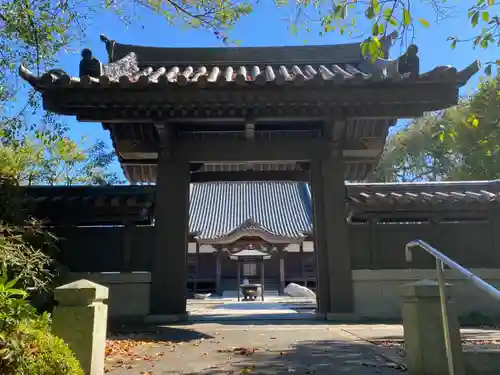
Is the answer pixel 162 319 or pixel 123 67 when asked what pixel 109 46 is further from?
pixel 162 319

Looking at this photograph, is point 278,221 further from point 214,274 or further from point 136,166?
point 136,166

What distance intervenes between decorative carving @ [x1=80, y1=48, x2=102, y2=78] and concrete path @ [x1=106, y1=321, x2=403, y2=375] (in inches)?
166

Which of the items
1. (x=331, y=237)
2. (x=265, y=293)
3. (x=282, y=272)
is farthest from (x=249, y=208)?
(x=331, y=237)

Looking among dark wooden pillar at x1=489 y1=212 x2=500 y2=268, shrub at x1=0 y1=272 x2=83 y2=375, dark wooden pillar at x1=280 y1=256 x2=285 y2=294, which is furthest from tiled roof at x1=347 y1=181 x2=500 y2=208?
dark wooden pillar at x1=280 y1=256 x2=285 y2=294

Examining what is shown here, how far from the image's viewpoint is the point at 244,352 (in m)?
4.48

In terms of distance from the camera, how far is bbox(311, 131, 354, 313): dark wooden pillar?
280 inches

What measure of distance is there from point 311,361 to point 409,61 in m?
5.14

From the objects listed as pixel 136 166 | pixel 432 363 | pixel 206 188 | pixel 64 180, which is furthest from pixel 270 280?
pixel 432 363

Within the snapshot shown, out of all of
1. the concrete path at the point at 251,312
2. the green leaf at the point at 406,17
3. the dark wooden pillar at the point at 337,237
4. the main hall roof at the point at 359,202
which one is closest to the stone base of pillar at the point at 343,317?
the dark wooden pillar at the point at 337,237

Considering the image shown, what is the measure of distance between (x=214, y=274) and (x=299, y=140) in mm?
17514

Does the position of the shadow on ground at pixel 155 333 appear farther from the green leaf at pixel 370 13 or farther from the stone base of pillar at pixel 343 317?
the green leaf at pixel 370 13

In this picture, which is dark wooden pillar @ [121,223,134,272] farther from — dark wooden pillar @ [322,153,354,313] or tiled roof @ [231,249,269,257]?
tiled roof @ [231,249,269,257]

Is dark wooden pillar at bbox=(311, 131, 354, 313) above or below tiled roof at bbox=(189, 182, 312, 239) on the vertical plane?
below

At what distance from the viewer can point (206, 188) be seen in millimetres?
29672
